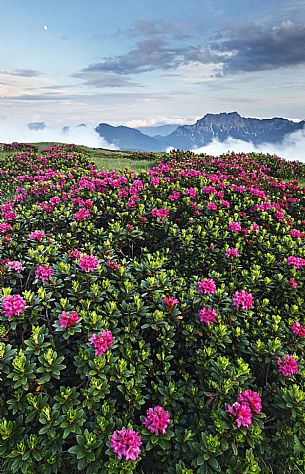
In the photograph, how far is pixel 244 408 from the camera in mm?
2809

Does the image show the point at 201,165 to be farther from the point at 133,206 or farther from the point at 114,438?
the point at 114,438

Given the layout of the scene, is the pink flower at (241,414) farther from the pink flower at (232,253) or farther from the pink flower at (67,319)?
the pink flower at (232,253)

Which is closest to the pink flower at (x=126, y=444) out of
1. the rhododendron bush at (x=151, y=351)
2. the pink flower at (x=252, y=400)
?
the rhododendron bush at (x=151, y=351)

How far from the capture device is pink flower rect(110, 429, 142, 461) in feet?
8.46

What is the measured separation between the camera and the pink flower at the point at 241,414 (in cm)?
278

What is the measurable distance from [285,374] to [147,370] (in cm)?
142

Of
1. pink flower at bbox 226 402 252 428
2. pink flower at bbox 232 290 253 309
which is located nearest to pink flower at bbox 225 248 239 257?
pink flower at bbox 232 290 253 309

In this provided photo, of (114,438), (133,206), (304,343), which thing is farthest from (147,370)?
(133,206)

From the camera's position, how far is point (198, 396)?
3.32 meters

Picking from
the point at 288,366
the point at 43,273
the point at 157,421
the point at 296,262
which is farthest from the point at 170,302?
the point at 296,262

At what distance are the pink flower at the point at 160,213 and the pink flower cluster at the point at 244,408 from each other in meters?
3.40

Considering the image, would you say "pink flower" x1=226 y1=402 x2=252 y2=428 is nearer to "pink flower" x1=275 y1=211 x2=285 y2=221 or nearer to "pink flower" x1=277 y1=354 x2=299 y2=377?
"pink flower" x1=277 y1=354 x2=299 y2=377

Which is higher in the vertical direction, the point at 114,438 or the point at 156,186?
the point at 156,186

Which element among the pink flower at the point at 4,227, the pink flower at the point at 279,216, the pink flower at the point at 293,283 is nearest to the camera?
the pink flower at the point at 293,283
